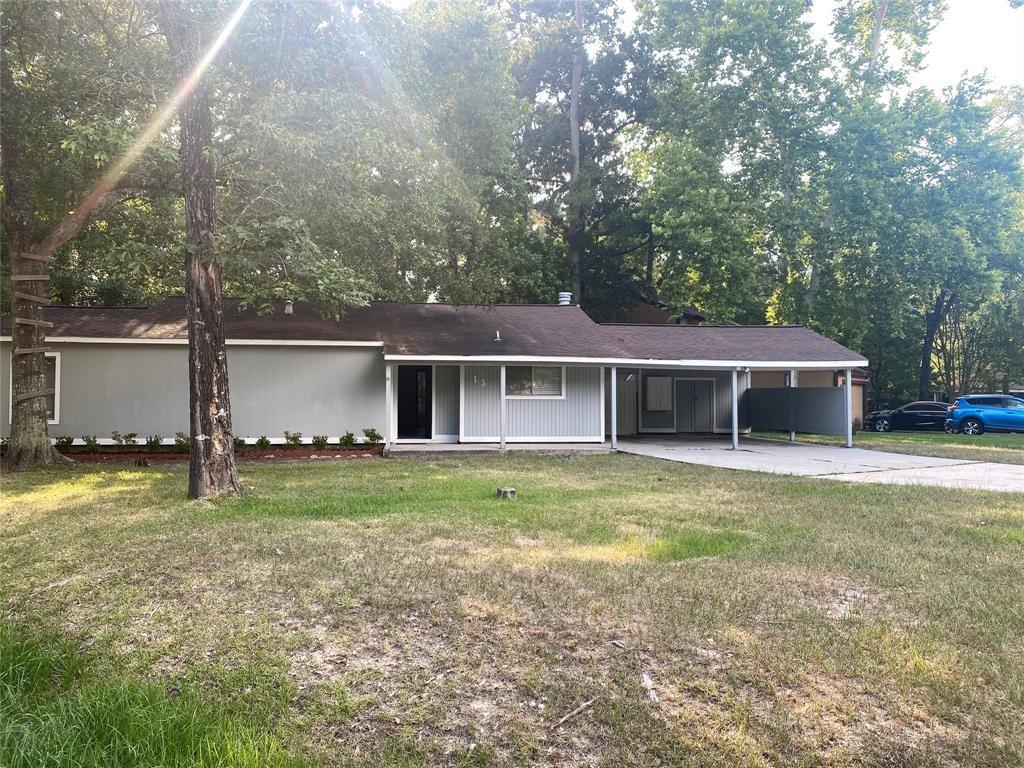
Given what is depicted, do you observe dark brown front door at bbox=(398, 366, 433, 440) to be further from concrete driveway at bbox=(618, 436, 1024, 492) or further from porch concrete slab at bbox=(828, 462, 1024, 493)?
porch concrete slab at bbox=(828, 462, 1024, 493)

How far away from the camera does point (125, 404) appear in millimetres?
13320

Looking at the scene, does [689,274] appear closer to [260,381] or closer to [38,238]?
[260,381]

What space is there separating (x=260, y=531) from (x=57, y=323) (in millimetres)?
10957

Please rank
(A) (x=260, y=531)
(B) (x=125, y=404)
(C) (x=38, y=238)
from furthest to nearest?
(B) (x=125, y=404), (C) (x=38, y=238), (A) (x=260, y=531)

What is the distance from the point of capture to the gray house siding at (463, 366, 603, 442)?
14.9m

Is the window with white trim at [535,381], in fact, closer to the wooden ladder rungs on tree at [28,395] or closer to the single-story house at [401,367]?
the single-story house at [401,367]

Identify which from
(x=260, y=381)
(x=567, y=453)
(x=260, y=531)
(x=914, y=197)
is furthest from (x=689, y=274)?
(x=260, y=531)

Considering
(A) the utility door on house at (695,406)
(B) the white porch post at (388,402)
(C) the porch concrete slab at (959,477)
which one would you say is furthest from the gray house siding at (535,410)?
(C) the porch concrete slab at (959,477)

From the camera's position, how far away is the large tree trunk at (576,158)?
2675 centimetres

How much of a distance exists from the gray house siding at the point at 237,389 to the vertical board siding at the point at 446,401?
1481mm

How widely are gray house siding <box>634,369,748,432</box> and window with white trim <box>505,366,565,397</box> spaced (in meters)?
4.58

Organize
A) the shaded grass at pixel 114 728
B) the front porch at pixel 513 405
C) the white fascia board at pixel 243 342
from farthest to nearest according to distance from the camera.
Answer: the front porch at pixel 513 405
the white fascia board at pixel 243 342
the shaded grass at pixel 114 728

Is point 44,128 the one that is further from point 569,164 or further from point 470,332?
point 569,164

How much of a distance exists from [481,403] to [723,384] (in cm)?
842
